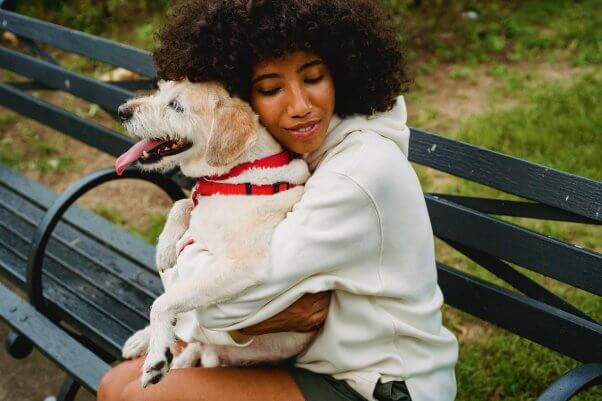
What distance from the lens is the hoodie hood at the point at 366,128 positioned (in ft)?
6.63

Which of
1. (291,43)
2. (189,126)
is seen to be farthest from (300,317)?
(291,43)

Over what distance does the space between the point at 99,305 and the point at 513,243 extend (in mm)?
1748

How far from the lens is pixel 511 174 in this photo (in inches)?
91.8

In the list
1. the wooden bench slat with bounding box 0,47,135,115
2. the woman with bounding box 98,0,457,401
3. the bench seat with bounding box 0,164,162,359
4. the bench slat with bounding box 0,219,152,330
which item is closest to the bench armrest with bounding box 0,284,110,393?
the bench seat with bounding box 0,164,162,359

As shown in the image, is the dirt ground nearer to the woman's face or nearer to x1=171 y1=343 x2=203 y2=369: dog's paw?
x1=171 y1=343 x2=203 y2=369: dog's paw

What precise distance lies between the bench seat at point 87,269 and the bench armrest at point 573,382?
1.60 meters

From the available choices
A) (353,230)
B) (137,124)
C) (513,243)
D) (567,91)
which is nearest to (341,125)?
(353,230)

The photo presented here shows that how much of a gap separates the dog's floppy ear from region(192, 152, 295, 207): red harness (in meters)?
0.06

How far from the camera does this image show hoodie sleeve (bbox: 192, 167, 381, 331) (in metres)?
1.82

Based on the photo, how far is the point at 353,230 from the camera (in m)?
1.83

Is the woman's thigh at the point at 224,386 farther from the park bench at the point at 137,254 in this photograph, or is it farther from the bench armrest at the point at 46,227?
the bench armrest at the point at 46,227

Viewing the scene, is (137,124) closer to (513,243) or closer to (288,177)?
(288,177)

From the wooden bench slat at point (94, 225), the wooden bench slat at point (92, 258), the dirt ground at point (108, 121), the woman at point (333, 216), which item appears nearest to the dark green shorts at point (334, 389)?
the woman at point (333, 216)

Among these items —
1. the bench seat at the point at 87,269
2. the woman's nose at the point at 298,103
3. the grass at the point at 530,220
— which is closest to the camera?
the woman's nose at the point at 298,103
